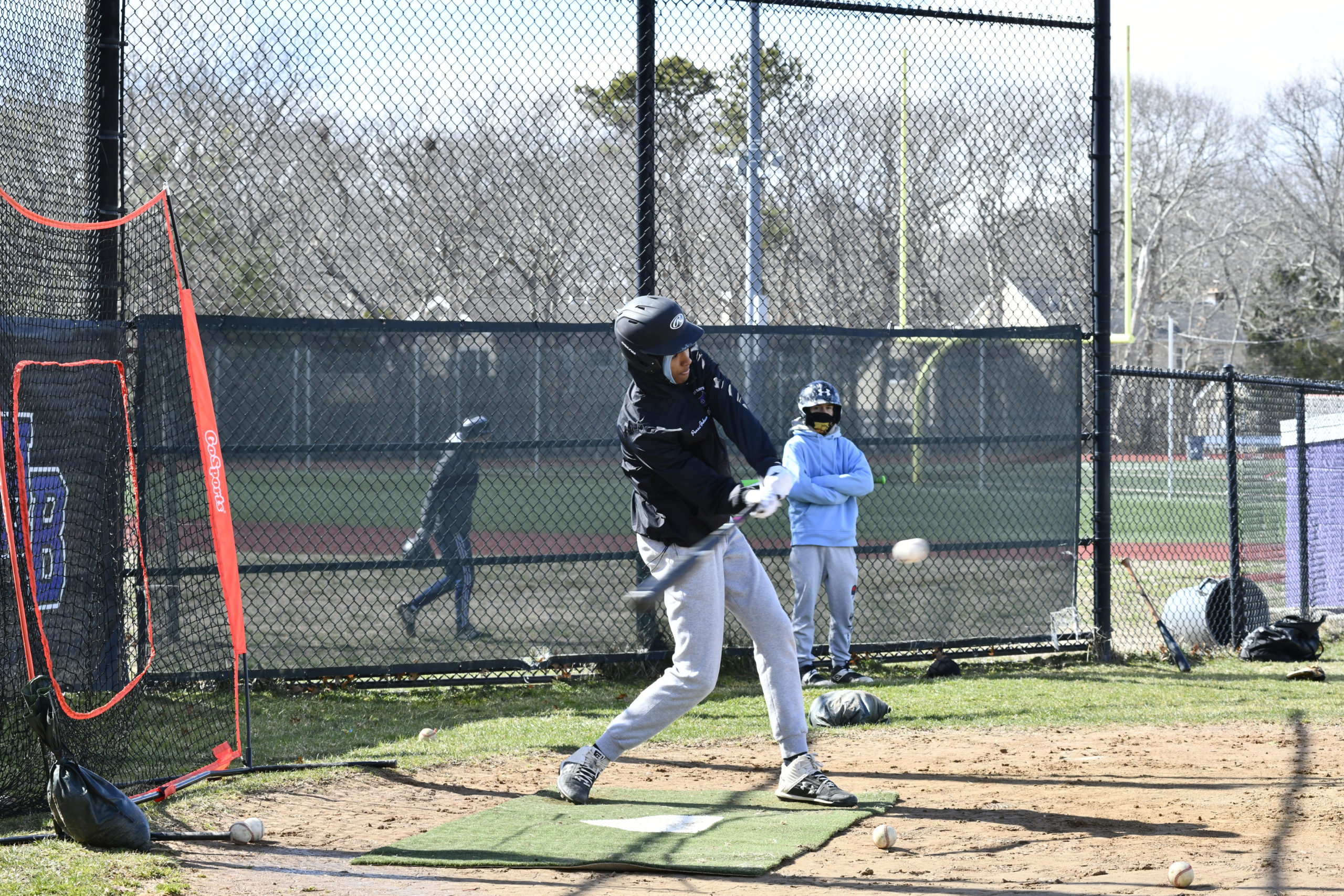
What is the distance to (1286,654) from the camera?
945 centimetres

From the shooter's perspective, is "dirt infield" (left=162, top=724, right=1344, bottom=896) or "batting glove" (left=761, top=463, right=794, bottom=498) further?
"batting glove" (left=761, top=463, right=794, bottom=498)

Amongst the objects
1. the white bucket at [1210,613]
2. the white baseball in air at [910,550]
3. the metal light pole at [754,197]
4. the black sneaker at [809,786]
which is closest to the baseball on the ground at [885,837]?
the black sneaker at [809,786]

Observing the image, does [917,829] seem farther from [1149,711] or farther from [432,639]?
[432,639]

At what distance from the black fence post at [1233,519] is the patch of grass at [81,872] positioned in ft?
27.0

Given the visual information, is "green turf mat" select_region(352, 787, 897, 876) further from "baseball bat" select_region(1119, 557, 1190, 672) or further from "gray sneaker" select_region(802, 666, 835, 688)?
"baseball bat" select_region(1119, 557, 1190, 672)

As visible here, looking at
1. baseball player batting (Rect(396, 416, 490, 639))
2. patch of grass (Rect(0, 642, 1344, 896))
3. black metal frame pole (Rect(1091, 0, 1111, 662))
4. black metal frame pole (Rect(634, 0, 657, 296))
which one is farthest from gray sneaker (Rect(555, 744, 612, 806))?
black metal frame pole (Rect(1091, 0, 1111, 662))

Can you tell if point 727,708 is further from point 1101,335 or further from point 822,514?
point 1101,335

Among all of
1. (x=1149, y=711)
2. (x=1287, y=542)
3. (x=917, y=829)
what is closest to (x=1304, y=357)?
(x=1287, y=542)

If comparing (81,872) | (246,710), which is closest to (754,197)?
(246,710)

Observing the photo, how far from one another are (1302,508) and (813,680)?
5.55 metres

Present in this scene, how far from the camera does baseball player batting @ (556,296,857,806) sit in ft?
16.6

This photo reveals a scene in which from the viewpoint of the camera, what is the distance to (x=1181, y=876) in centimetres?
402

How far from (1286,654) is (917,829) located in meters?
5.79

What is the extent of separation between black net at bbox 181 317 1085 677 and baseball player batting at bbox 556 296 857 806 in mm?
2924
